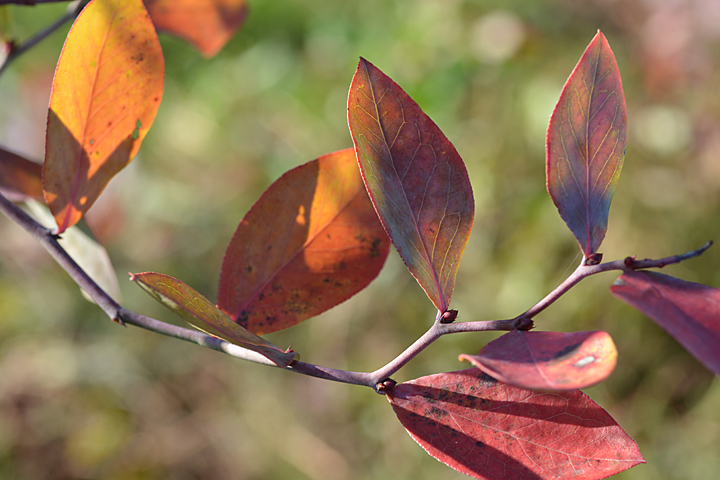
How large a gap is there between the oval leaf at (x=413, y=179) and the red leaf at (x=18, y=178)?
1.03 ft

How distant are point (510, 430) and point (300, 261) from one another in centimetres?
18

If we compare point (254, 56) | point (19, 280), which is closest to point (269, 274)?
point (19, 280)

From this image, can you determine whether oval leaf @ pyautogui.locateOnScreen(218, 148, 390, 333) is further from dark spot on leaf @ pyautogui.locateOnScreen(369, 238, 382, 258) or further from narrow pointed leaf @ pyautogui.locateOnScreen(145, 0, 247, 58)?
narrow pointed leaf @ pyautogui.locateOnScreen(145, 0, 247, 58)

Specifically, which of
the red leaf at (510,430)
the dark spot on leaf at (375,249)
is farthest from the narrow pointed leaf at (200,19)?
the red leaf at (510,430)

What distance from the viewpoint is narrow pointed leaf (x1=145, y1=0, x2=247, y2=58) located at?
0.58 meters

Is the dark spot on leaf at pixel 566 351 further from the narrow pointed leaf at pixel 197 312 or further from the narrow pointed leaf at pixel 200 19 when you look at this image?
the narrow pointed leaf at pixel 200 19

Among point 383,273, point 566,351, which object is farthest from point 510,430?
point 383,273

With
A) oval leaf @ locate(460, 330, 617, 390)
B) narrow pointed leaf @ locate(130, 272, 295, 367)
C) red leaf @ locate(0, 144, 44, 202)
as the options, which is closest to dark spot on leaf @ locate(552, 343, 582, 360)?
oval leaf @ locate(460, 330, 617, 390)

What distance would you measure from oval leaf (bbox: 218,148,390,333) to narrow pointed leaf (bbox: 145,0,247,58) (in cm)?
30

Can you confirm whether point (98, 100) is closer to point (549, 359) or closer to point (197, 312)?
point (197, 312)

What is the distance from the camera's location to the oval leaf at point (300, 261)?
1.23 ft

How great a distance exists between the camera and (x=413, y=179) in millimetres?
299

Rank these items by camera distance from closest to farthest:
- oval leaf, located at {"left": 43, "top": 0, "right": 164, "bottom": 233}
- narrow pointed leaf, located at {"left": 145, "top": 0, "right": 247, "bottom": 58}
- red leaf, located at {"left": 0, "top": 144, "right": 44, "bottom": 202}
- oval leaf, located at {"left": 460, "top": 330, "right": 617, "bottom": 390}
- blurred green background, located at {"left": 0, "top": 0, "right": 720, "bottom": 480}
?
oval leaf, located at {"left": 460, "top": 330, "right": 617, "bottom": 390} → oval leaf, located at {"left": 43, "top": 0, "right": 164, "bottom": 233} → red leaf, located at {"left": 0, "top": 144, "right": 44, "bottom": 202} → narrow pointed leaf, located at {"left": 145, "top": 0, "right": 247, "bottom": 58} → blurred green background, located at {"left": 0, "top": 0, "right": 720, "bottom": 480}

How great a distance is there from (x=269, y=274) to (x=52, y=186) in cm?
15
